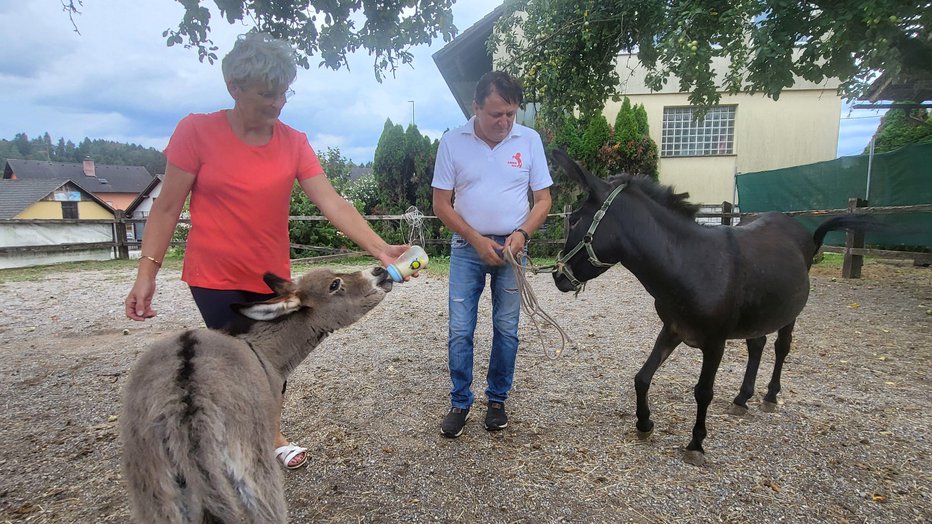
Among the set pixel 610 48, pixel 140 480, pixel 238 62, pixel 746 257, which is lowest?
pixel 140 480

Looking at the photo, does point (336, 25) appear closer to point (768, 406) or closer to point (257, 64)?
point (257, 64)

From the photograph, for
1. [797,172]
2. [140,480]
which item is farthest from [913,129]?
[140,480]

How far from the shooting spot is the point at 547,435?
3.53m

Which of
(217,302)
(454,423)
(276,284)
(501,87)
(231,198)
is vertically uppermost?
(501,87)

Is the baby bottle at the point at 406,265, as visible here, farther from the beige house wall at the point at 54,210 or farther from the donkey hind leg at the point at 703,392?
the beige house wall at the point at 54,210

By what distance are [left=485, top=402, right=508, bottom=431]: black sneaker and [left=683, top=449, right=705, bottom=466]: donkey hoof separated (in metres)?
1.23

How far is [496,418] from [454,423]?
316 mm

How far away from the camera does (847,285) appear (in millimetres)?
9242

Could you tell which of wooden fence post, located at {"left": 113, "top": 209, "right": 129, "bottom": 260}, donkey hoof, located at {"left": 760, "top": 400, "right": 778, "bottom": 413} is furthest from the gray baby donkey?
wooden fence post, located at {"left": 113, "top": 209, "right": 129, "bottom": 260}

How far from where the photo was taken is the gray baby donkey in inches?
61.7

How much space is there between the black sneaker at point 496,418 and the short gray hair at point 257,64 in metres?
2.55

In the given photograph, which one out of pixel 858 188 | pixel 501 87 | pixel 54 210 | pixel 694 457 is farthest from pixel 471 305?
pixel 54 210

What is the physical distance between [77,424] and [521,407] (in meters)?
3.50

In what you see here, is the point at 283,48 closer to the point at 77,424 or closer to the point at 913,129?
the point at 77,424
